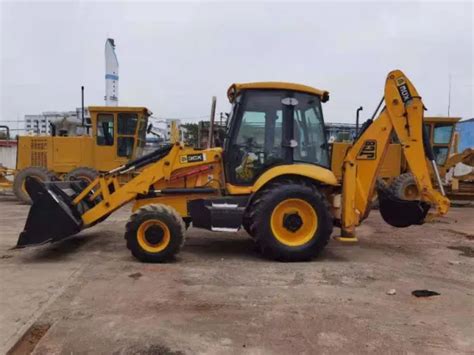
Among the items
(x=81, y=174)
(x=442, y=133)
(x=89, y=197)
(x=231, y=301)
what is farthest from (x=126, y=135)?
(x=231, y=301)

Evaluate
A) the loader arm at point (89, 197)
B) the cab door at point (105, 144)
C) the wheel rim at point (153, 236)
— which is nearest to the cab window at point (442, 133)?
the cab door at point (105, 144)

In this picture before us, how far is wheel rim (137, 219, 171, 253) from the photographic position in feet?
21.6

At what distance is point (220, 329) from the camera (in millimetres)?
4258

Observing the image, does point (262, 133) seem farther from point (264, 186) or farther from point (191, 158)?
point (191, 158)

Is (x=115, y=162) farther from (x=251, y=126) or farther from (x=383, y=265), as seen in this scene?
(x=383, y=265)

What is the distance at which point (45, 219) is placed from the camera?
257 inches

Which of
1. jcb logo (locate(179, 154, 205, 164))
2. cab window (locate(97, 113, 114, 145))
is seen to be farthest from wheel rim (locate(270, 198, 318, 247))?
cab window (locate(97, 113, 114, 145))

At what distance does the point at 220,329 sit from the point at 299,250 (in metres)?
2.64

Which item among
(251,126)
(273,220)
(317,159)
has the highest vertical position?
(251,126)

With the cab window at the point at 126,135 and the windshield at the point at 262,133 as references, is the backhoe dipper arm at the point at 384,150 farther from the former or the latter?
the cab window at the point at 126,135

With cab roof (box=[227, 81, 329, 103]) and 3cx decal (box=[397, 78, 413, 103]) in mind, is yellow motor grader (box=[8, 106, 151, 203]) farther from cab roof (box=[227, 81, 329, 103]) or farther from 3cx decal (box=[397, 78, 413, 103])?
3cx decal (box=[397, 78, 413, 103])

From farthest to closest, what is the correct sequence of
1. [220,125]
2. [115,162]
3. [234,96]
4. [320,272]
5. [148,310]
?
[115,162] → [220,125] → [234,96] → [320,272] → [148,310]

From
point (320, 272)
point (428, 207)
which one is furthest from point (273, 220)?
point (428, 207)

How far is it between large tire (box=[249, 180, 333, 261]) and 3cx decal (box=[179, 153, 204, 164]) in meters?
1.02
